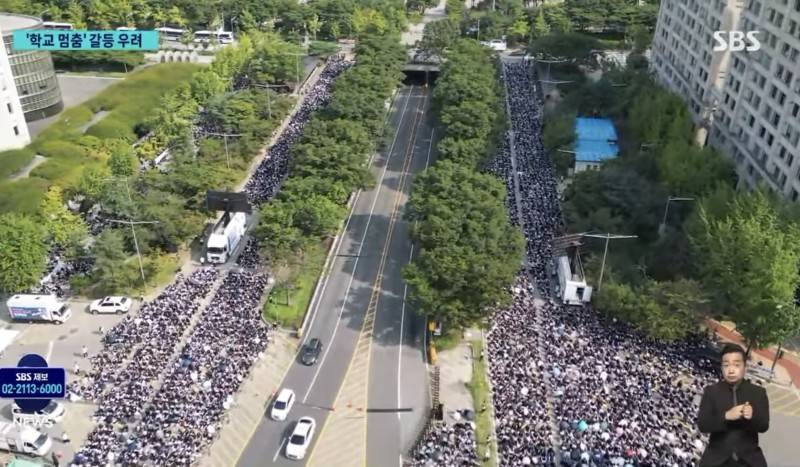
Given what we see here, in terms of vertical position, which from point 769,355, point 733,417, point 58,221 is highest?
point 733,417

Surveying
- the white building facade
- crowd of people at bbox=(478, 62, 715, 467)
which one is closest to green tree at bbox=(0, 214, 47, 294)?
the white building facade

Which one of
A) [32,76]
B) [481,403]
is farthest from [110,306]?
[32,76]

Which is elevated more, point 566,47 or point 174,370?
point 566,47

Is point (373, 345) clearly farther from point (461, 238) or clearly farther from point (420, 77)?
point (420, 77)

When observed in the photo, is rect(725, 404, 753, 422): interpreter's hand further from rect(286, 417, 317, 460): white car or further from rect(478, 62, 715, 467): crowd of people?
rect(286, 417, 317, 460): white car

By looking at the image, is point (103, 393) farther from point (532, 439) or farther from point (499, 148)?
point (499, 148)

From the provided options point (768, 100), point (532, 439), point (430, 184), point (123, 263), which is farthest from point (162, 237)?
point (768, 100)
